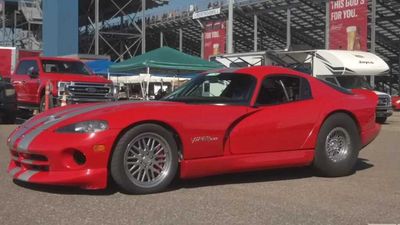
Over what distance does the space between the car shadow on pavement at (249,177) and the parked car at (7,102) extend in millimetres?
9447

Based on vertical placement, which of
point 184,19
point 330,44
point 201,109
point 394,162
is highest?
point 184,19

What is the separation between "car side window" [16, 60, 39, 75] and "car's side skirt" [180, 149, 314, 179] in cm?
1014

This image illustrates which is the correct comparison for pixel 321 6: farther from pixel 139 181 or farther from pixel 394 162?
pixel 139 181

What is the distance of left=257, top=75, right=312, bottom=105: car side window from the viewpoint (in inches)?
279

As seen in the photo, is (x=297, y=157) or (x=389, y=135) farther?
(x=389, y=135)

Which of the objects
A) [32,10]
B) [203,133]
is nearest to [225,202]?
[203,133]

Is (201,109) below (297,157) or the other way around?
the other way around

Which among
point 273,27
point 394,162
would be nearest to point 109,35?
point 273,27

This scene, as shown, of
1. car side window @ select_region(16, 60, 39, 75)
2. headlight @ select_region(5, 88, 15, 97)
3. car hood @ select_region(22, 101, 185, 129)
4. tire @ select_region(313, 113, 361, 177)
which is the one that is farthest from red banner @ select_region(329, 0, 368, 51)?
car hood @ select_region(22, 101, 185, 129)

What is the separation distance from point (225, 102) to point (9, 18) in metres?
62.2

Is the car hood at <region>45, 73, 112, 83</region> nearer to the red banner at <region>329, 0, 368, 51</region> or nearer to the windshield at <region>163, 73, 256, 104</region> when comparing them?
the windshield at <region>163, 73, 256, 104</region>

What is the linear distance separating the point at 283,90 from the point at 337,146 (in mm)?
1050

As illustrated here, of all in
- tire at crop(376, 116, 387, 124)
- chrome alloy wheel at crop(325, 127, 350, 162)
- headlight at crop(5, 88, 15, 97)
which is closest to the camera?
chrome alloy wheel at crop(325, 127, 350, 162)

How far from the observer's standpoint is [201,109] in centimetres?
650
